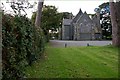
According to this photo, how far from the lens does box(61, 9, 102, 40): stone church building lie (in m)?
56.9

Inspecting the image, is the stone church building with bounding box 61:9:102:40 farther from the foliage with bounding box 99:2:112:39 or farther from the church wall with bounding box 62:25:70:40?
the foliage with bounding box 99:2:112:39

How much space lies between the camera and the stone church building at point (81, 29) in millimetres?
56947

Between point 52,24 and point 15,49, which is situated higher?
point 52,24

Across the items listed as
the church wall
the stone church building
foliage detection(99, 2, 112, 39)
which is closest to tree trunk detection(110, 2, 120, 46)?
the stone church building

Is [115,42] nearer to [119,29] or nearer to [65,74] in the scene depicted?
[119,29]

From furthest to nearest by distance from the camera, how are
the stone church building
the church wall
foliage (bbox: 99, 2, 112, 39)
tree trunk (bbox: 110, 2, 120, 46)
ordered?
foliage (bbox: 99, 2, 112, 39) < the church wall < the stone church building < tree trunk (bbox: 110, 2, 120, 46)

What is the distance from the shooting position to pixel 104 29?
64.1 m

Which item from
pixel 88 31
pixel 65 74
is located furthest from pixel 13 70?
pixel 88 31

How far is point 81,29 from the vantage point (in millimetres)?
57000

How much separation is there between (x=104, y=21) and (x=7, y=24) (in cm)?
6312

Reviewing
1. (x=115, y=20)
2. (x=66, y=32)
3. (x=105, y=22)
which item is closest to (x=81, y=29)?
(x=66, y=32)

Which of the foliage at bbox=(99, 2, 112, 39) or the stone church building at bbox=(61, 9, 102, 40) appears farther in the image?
the foliage at bbox=(99, 2, 112, 39)

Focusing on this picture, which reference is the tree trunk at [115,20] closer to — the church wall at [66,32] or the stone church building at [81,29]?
the stone church building at [81,29]

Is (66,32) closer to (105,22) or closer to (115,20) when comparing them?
(105,22)
